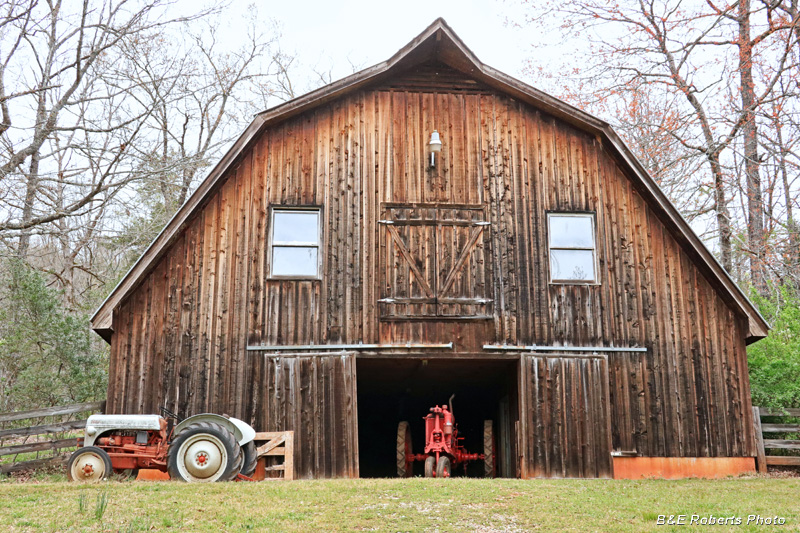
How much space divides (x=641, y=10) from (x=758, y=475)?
48.1 feet

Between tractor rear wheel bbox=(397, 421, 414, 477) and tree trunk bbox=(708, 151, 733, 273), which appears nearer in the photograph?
tractor rear wheel bbox=(397, 421, 414, 477)

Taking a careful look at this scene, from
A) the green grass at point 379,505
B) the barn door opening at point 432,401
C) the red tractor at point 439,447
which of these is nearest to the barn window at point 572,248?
the barn door opening at point 432,401

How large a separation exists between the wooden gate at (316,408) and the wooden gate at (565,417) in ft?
9.41

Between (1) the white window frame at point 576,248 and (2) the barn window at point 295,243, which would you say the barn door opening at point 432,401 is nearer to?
(1) the white window frame at point 576,248

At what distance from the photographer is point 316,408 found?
13.0m

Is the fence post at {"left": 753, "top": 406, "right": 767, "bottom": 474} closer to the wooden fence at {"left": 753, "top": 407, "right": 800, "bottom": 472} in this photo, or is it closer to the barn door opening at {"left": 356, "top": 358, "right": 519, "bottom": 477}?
the wooden fence at {"left": 753, "top": 407, "right": 800, "bottom": 472}

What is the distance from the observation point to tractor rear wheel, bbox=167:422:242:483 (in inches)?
441

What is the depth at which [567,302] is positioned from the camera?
13.8 m

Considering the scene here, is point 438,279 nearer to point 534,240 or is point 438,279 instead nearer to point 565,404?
point 534,240

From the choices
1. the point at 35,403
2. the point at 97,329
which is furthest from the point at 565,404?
the point at 35,403

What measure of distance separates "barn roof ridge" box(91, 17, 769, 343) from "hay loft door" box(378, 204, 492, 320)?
2.27m

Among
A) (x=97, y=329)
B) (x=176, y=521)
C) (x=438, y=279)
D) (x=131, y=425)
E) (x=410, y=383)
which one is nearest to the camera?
(x=176, y=521)

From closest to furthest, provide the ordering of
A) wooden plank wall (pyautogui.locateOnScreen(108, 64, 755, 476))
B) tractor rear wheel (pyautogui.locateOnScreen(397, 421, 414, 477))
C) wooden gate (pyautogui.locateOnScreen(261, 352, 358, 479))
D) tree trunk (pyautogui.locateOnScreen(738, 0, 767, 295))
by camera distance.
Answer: wooden gate (pyautogui.locateOnScreen(261, 352, 358, 479)), wooden plank wall (pyautogui.locateOnScreen(108, 64, 755, 476)), tractor rear wheel (pyautogui.locateOnScreen(397, 421, 414, 477)), tree trunk (pyautogui.locateOnScreen(738, 0, 767, 295))

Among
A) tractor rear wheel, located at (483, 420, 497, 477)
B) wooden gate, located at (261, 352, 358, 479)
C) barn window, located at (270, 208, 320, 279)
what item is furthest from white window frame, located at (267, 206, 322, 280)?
tractor rear wheel, located at (483, 420, 497, 477)
